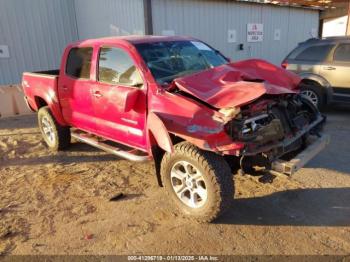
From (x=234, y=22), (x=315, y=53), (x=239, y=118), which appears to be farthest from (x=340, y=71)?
(x=234, y=22)

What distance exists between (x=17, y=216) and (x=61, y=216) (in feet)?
1.79

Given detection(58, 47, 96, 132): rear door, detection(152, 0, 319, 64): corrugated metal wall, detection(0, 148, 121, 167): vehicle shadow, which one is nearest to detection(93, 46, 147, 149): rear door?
detection(58, 47, 96, 132): rear door

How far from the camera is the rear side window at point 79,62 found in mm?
4871

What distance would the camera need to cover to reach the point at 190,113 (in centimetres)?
338

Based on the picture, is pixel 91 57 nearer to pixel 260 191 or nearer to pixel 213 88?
pixel 213 88

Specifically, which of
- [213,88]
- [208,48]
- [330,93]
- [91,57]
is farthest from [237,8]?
[213,88]

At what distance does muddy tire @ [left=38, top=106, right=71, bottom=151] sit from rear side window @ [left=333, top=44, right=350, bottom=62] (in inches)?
229

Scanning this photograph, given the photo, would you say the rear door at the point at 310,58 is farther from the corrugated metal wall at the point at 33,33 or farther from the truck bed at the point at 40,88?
the corrugated metal wall at the point at 33,33

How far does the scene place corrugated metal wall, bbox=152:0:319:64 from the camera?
9.71 meters

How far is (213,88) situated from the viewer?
3.64m

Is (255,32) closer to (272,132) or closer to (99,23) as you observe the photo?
(99,23)

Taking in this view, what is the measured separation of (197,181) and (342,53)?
5370 mm

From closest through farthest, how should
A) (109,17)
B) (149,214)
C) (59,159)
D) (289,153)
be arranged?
1. (289,153)
2. (149,214)
3. (59,159)
4. (109,17)

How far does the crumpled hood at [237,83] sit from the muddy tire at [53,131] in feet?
9.99
